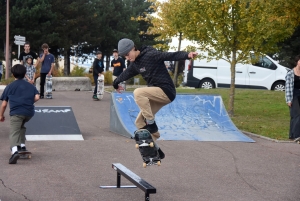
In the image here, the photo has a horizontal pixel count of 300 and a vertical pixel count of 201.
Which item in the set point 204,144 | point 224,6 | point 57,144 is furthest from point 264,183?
point 224,6

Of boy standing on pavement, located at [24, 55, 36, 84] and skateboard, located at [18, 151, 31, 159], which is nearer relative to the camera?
skateboard, located at [18, 151, 31, 159]

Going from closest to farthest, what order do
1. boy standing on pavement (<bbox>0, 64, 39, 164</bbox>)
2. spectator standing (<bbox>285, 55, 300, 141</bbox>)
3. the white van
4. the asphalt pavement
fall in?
1. the asphalt pavement
2. boy standing on pavement (<bbox>0, 64, 39, 164</bbox>)
3. spectator standing (<bbox>285, 55, 300, 141</bbox>)
4. the white van

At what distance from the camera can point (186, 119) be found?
45.4 ft

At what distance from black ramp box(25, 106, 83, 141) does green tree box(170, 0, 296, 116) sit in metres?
5.42

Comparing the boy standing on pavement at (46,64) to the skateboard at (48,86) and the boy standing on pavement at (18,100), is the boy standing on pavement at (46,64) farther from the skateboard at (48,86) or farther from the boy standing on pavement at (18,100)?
the boy standing on pavement at (18,100)

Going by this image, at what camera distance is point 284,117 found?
58.1 ft

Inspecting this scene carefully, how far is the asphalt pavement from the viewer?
7.43m

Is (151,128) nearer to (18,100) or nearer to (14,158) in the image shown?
(14,158)

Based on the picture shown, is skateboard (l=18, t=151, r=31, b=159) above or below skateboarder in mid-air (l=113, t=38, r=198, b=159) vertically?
below

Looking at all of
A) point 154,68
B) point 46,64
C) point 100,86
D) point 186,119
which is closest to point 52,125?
point 186,119

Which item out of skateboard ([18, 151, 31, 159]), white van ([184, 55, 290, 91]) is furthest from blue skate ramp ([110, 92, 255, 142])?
white van ([184, 55, 290, 91])

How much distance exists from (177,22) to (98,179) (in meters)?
9.79

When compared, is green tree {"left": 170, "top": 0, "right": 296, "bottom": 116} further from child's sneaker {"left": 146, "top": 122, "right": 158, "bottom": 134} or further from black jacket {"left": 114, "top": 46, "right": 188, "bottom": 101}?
child's sneaker {"left": 146, "top": 122, "right": 158, "bottom": 134}

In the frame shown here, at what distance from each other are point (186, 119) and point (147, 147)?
6.40 metres
